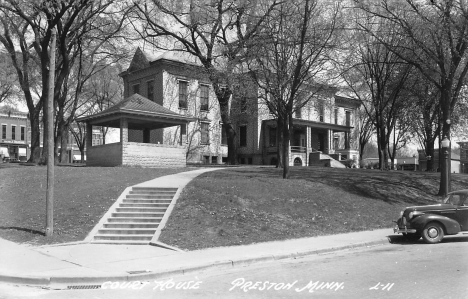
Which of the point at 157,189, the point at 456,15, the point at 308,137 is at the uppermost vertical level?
the point at 456,15

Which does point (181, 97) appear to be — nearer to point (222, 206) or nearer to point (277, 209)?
point (277, 209)

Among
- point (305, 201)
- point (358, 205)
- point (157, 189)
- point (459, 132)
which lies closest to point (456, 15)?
point (358, 205)

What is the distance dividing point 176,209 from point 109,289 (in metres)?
6.98

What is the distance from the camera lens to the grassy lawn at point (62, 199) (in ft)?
44.9

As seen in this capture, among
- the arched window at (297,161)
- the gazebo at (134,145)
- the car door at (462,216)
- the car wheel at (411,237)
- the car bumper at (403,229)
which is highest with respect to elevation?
the gazebo at (134,145)

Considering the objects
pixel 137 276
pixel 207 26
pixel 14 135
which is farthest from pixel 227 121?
pixel 14 135

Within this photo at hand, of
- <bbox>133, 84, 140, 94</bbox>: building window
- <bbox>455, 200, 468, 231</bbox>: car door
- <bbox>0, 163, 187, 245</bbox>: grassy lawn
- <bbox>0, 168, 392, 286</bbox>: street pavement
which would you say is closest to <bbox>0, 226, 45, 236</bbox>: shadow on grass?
<bbox>0, 163, 187, 245</bbox>: grassy lawn

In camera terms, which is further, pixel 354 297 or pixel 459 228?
pixel 459 228

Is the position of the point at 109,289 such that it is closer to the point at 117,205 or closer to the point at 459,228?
the point at 117,205

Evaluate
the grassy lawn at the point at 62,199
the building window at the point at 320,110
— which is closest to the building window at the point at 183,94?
the building window at the point at 320,110

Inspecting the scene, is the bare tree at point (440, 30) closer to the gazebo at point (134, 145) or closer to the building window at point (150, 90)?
the gazebo at point (134, 145)

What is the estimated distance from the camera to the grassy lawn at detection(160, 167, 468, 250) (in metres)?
13.7

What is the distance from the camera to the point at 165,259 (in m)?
10.8

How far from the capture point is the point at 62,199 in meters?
16.7
